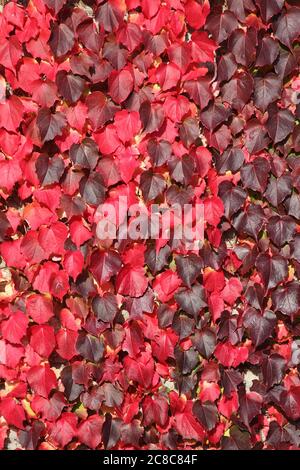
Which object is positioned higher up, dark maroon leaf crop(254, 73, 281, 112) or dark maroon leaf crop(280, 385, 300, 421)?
dark maroon leaf crop(254, 73, 281, 112)

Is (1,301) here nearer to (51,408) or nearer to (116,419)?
(51,408)

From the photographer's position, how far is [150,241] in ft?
7.19

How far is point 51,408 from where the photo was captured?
7.30ft


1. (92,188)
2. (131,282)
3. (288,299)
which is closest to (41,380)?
(131,282)

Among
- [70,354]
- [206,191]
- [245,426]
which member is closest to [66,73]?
[206,191]

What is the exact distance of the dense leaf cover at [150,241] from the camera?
2.08 m

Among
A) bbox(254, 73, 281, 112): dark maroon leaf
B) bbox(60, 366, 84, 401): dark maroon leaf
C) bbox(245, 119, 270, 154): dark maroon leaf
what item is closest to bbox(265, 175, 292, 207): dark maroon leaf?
bbox(245, 119, 270, 154): dark maroon leaf

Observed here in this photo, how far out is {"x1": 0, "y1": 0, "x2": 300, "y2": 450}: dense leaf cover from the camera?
82.0 inches

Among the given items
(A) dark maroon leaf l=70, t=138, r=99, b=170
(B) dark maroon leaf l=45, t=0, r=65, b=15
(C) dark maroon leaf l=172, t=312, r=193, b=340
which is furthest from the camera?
(C) dark maroon leaf l=172, t=312, r=193, b=340

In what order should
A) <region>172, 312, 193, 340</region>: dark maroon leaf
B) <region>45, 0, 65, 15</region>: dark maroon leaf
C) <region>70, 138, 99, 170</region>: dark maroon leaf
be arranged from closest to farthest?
<region>45, 0, 65, 15</region>: dark maroon leaf < <region>70, 138, 99, 170</region>: dark maroon leaf < <region>172, 312, 193, 340</region>: dark maroon leaf

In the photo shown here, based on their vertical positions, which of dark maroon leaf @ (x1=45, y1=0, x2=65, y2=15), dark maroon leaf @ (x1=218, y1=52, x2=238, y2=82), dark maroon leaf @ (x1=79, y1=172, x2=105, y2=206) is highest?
dark maroon leaf @ (x1=45, y1=0, x2=65, y2=15)

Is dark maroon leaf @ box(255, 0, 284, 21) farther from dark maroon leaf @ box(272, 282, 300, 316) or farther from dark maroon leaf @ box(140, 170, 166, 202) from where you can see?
dark maroon leaf @ box(272, 282, 300, 316)

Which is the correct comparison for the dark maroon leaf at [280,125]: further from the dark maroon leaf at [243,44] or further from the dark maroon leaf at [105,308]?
the dark maroon leaf at [105,308]

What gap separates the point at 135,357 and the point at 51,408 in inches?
13.8
